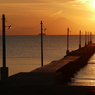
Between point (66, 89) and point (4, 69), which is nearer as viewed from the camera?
point (66, 89)

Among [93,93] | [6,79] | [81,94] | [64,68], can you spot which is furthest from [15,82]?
[64,68]

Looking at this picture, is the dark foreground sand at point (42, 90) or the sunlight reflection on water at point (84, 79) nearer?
the dark foreground sand at point (42, 90)

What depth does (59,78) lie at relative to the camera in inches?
998

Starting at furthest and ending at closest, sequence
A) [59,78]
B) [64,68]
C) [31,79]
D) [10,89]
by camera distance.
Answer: [64,68]
[59,78]
[31,79]
[10,89]

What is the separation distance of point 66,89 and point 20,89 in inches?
94.8

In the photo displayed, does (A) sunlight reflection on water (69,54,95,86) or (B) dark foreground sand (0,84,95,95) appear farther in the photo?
(A) sunlight reflection on water (69,54,95,86)

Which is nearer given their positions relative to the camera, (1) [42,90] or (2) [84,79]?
(1) [42,90]

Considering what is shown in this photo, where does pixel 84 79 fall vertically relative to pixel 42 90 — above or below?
below

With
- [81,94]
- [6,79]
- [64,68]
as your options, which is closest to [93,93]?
[81,94]

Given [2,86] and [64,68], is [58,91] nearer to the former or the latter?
[2,86]

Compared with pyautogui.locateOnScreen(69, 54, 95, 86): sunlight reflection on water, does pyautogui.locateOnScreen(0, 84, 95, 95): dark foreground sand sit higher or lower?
higher

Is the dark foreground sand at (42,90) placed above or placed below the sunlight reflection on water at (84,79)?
above

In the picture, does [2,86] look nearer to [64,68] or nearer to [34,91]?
[34,91]

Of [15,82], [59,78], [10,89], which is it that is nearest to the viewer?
[10,89]
